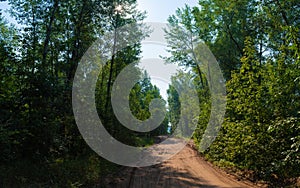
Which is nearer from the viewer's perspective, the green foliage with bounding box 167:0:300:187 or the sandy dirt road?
the green foliage with bounding box 167:0:300:187

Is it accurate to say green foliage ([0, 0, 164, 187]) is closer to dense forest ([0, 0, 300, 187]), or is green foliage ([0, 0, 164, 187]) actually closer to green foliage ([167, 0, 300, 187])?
dense forest ([0, 0, 300, 187])

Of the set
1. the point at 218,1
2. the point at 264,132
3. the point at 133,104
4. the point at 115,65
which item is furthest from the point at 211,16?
the point at 264,132

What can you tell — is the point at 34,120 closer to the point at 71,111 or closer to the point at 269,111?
the point at 71,111

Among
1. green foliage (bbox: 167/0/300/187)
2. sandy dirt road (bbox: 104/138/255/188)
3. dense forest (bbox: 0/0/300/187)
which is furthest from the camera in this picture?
sandy dirt road (bbox: 104/138/255/188)

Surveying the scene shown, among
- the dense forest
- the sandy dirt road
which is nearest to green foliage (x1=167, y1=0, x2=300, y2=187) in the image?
the dense forest

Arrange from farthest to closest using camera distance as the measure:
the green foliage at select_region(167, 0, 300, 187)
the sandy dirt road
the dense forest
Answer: the sandy dirt road < the dense forest < the green foliage at select_region(167, 0, 300, 187)

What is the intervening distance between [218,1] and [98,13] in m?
9.33

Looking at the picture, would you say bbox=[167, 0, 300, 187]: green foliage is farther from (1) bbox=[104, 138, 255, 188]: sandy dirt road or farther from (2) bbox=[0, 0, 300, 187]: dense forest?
(1) bbox=[104, 138, 255, 188]: sandy dirt road

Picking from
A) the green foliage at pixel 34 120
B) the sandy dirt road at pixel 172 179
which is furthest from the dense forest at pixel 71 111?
the sandy dirt road at pixel 172 179

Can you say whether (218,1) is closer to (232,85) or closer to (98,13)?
(98,13)

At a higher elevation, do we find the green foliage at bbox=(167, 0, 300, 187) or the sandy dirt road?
the green foliage at bbox=(167, 0, 300, 187)

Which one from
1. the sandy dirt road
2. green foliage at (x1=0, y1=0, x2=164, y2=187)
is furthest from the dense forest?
the sandy dirt road

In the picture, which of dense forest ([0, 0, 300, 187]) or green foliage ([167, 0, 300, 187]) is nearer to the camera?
green foliage ([167, 0, 300, 187])

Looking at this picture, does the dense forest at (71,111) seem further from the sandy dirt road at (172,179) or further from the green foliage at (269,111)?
the sandy dirt road at (172,179)
